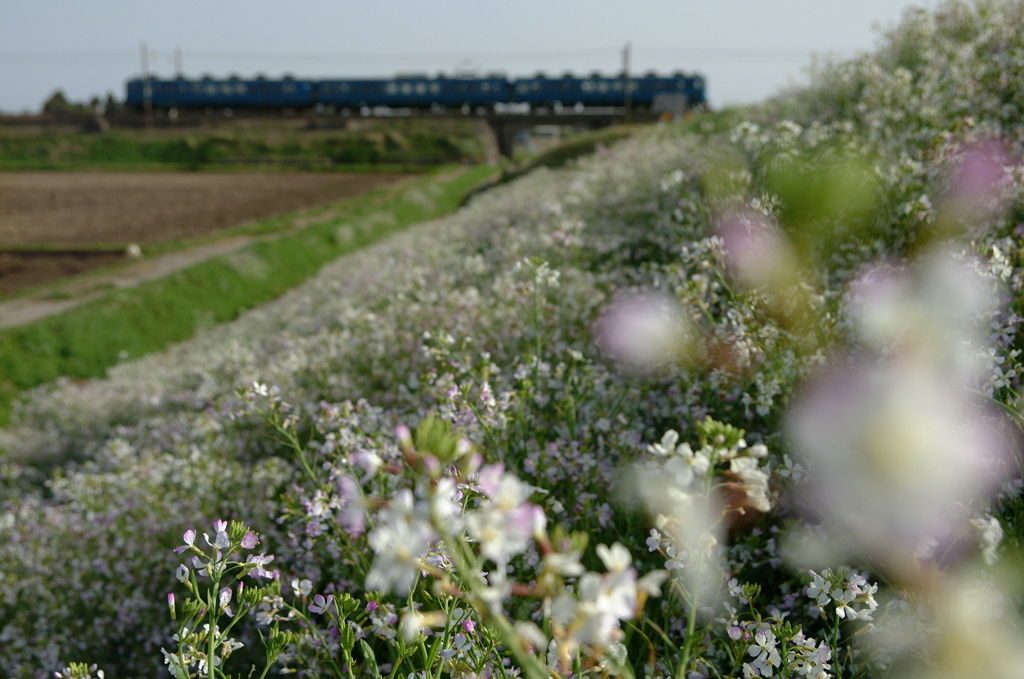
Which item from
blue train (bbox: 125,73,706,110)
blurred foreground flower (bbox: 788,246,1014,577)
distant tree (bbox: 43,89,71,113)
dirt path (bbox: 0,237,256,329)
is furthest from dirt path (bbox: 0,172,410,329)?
distant tree (bbox: 43,89,71,113)

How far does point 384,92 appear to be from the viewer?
63.1 meters

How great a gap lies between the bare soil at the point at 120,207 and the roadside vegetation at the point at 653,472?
19.8 meters

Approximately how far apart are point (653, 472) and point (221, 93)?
70175 millimetres

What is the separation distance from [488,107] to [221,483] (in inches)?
2445

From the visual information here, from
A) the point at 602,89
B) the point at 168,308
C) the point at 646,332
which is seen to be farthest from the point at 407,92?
the point at 646,332

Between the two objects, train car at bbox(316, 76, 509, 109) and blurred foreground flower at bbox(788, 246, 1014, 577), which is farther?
train car at bbox(316, 76, 509, 109)

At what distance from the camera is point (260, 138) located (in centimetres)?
6312

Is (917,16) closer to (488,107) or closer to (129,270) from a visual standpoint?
(129,270)

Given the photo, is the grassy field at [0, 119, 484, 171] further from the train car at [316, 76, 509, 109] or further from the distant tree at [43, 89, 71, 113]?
the distant tree at [43, 89, 71, 113]

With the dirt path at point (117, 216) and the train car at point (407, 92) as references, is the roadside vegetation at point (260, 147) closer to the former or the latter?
the train car at point (407, 92)

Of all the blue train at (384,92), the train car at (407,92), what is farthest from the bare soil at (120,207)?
the train car at (407,92)

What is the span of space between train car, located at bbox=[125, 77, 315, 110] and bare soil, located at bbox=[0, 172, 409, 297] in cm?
1078

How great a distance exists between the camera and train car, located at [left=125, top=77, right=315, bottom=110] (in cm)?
6381

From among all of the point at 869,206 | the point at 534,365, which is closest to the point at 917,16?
the point at 869,206
